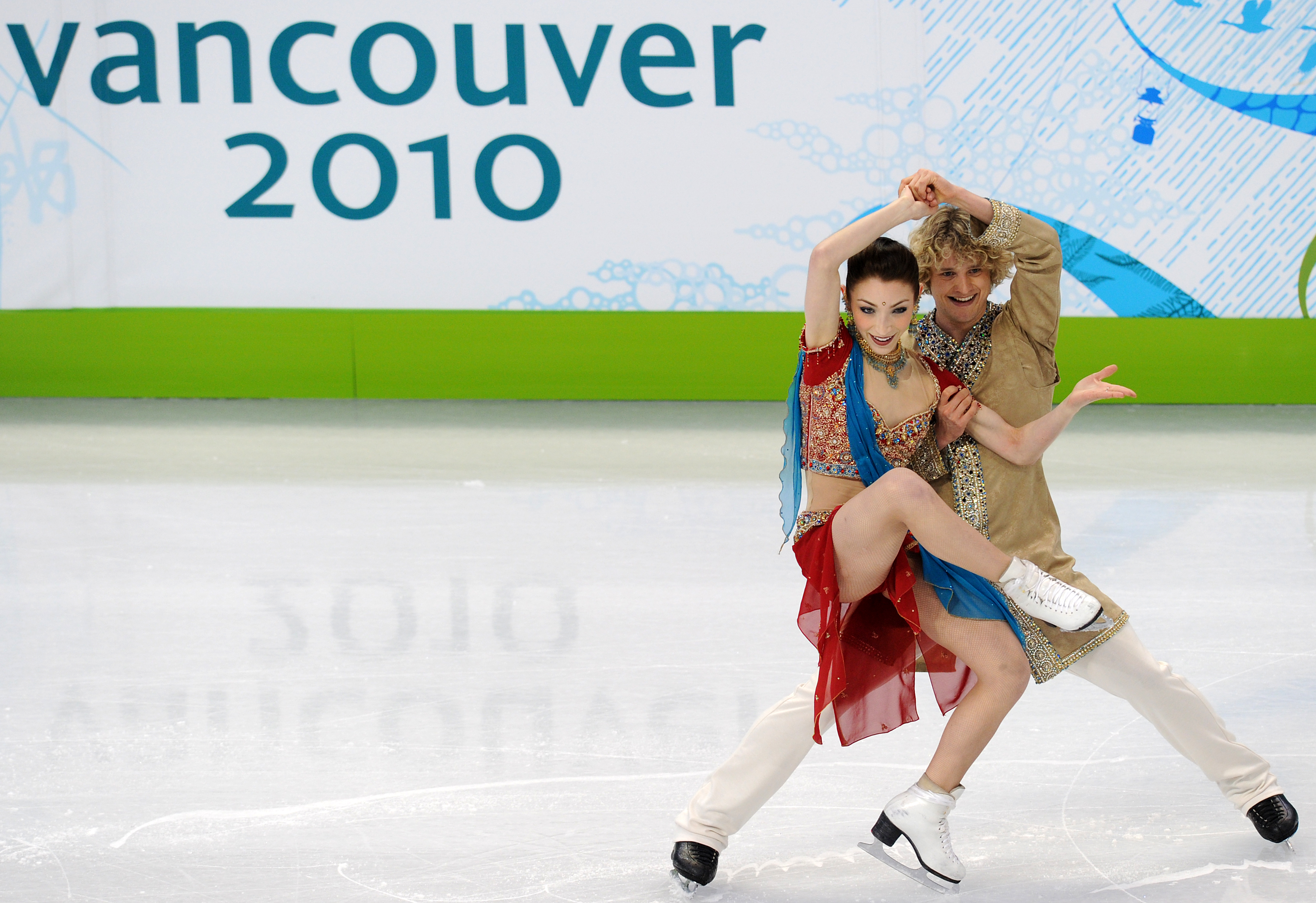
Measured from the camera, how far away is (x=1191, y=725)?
187 centimetres

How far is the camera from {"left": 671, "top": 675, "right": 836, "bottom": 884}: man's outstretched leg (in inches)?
70.9

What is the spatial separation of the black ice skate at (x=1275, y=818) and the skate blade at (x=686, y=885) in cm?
80

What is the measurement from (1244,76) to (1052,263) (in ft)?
16.3

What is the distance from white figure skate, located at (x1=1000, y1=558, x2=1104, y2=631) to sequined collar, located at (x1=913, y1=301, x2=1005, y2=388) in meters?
0.29

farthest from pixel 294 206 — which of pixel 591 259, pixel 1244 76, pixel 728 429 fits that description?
pixel 1244 76

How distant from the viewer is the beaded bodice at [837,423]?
1.78 meters

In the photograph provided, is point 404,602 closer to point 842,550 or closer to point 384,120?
point 842,550

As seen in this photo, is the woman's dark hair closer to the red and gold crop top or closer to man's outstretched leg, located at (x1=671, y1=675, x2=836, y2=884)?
the red and gold crop top

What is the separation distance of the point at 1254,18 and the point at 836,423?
5298 mm

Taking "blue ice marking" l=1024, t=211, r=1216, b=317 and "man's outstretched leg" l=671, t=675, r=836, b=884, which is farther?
"blue ice marking" l=1024, t=211, r=1216, b=317

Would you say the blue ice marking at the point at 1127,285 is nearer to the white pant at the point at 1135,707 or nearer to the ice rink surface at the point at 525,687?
the ice rink surface at the point at 525,687

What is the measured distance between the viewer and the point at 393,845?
6.59 ft

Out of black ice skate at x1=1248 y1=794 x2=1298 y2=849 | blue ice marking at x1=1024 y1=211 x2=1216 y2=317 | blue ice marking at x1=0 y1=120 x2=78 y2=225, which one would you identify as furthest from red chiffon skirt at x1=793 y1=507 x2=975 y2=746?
blue ice marking at x1=0 y1=120 x2=78 y2=225

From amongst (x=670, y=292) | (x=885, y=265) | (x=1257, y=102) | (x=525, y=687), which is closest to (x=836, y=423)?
(x=885, y=265)
